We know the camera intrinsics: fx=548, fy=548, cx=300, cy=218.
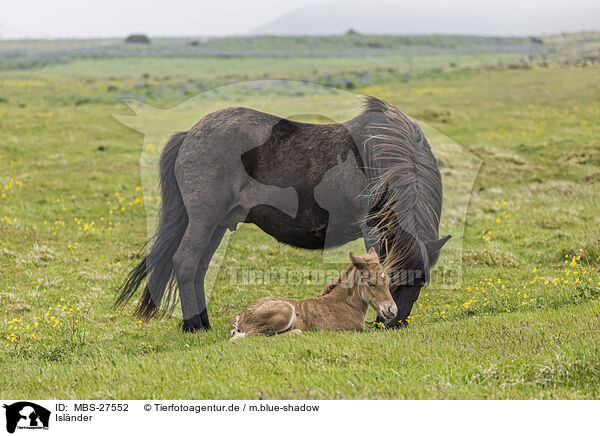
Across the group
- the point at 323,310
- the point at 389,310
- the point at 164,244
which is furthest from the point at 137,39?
the point at 389,310

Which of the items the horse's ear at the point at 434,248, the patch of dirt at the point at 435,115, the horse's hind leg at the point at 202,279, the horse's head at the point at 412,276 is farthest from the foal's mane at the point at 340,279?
the patch of dirt at the point at 435,115

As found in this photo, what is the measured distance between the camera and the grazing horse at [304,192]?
6852 mm

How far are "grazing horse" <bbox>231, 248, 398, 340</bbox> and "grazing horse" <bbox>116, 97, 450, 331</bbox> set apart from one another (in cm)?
40

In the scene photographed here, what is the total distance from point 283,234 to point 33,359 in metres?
3.52

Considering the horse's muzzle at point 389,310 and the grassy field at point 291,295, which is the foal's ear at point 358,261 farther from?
the grassy field at point 291,295

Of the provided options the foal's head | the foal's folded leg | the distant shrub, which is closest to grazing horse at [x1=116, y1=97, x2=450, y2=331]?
the foal's head

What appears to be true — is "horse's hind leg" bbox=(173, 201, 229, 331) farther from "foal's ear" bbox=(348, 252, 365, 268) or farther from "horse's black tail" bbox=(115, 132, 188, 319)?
"foal's ear" bbox=(348, 252, 365, 268)

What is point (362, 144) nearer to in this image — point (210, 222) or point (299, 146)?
point (299, 146)

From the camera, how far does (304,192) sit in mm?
7203

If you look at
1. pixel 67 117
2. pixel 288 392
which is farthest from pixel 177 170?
pixel 67 117

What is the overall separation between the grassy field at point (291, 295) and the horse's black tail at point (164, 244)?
1.48ft

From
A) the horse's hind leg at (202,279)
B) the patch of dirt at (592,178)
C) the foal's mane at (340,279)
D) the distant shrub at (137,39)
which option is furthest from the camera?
the distant shrub at (137,39)
